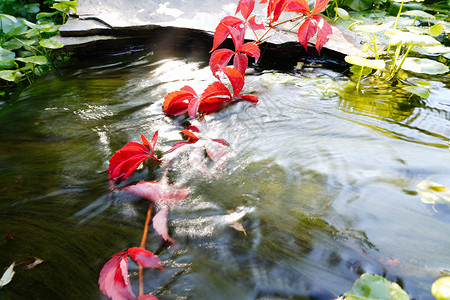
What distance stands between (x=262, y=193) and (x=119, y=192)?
0.48 meters

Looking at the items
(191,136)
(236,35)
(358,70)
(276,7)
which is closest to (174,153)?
(191,136)

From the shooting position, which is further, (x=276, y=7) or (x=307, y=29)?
(x=276, y=7)

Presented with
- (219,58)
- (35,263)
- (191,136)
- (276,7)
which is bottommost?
(35,263)

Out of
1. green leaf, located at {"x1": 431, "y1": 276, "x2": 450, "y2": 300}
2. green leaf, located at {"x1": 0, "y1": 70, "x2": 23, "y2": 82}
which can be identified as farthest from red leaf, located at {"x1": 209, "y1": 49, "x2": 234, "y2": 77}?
green leaf, located at {"x1": 0, "y1": 70, "x2": 23, "y2": 82}

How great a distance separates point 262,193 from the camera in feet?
3.02

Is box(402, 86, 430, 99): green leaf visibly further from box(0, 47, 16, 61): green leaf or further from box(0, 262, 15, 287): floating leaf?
box(0, 47, 16, 61): green leaf

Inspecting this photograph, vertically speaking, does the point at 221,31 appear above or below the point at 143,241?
above

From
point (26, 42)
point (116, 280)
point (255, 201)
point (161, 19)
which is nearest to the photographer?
point (116, 280)

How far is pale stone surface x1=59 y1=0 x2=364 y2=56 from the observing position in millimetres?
2293

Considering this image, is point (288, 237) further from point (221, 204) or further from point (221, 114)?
point (221, 114)

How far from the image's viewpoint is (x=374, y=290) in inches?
23.9

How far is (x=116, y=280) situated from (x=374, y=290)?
1.88 ft

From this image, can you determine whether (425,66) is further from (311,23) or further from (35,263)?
(35,263)

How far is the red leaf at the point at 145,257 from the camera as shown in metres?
0.72
